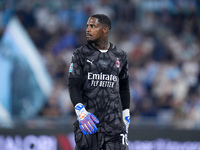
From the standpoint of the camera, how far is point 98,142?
4590mm

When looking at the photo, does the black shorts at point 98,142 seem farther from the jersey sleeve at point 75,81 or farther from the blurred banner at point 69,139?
the blurred banner at point 69,139

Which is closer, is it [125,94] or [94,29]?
[94,29]

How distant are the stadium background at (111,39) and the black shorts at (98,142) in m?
4.89

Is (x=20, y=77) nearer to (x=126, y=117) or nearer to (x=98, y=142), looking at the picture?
(x=126, y=117)

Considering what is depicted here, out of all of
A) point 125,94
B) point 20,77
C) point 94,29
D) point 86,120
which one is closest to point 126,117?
point 125,94

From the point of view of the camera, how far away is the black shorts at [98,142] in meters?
4.57

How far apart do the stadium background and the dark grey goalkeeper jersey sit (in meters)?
4.89

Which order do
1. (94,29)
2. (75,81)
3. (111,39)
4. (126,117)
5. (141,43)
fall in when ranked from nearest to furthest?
1. (75,81)
2. (94,29)
3. (126,117)
4. (141,43)
5. (111,39)

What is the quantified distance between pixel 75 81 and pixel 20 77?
6708 mm

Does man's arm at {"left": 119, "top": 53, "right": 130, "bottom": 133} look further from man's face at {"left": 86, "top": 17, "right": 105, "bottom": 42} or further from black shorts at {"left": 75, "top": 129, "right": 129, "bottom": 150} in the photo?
man's face at {"left": 86, "top": 17, "right": 105, "bottom": 42}

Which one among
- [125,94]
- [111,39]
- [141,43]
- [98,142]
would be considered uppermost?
[111,39]

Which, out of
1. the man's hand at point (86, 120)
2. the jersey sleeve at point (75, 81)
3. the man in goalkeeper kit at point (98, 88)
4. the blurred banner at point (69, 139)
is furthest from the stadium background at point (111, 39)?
the man's hand at point (86, 120)

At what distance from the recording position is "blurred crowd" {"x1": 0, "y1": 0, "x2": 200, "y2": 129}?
436 inches

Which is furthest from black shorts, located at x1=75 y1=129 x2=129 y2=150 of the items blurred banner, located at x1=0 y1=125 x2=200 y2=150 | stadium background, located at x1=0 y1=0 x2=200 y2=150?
stadium background, located at x1=0 y1=0 x2=200 y2=150
